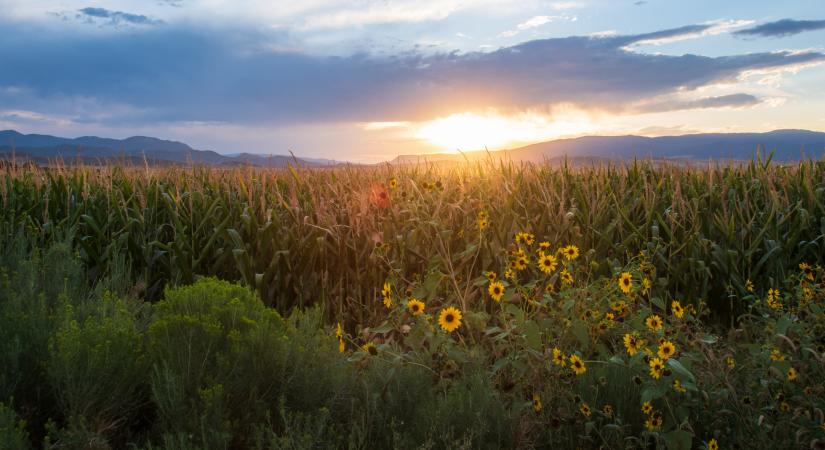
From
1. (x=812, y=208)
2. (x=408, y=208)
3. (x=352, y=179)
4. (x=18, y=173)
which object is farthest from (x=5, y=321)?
(x=18, y=173)

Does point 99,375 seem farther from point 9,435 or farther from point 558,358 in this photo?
point 558,358

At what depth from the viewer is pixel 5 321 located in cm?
306

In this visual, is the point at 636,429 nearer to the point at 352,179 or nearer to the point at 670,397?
the point at 670,397

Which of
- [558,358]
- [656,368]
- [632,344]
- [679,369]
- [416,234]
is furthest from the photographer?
[416,234]

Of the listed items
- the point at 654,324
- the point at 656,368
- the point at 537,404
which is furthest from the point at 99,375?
the point at 654,324

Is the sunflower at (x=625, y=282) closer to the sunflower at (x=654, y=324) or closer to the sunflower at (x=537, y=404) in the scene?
the sunflower at (x=654, y=324)

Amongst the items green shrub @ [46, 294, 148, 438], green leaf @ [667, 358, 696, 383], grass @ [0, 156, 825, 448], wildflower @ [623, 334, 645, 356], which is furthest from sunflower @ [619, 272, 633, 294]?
green shrub @ [46, 294, 148, 438]

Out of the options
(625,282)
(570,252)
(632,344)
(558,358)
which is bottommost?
(558,358)

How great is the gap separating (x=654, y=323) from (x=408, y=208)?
3150 millimetres

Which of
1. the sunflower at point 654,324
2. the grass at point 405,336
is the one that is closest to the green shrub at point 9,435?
the grass at point 405,336

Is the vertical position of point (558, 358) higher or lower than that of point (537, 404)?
higher

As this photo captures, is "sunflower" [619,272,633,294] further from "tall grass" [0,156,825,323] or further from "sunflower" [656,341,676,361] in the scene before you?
"tall grass" [0,156,825,323]

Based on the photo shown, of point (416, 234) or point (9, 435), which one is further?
point (416, 234)

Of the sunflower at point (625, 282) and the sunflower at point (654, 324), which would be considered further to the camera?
the sunflower at point (625, 282)
